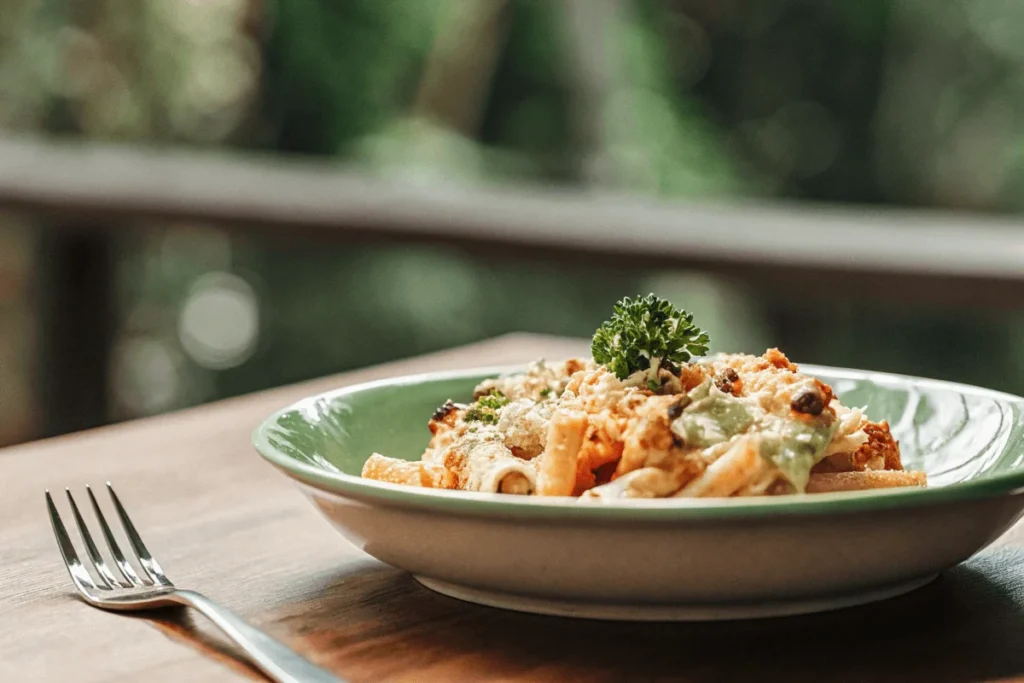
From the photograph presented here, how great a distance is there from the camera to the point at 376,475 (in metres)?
0.99

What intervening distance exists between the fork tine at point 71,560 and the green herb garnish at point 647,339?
405mm

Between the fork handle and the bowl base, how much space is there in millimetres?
137

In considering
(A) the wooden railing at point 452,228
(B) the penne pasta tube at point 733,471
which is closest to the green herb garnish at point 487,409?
(B) the penne pasta tube at point 733,471

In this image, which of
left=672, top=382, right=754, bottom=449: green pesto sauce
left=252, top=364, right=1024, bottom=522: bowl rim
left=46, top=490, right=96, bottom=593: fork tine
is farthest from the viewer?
left=46, top=490, right=96, bottom=593: fork tine

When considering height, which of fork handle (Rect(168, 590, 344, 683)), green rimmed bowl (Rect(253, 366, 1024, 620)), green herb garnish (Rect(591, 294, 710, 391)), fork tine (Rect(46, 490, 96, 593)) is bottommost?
fork tine (Rect(46, 490, 96, 593))

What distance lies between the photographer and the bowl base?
0.86 metres

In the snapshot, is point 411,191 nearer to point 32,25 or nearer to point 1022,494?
point 1022,494

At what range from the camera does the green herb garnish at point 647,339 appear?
0.96 m

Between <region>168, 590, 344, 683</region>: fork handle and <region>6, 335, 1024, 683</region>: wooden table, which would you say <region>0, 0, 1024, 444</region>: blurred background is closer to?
<region>6, 335, 1024, 683</region>: wooden table

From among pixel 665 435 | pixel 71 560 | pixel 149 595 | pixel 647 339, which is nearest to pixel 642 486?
pixel 665 435

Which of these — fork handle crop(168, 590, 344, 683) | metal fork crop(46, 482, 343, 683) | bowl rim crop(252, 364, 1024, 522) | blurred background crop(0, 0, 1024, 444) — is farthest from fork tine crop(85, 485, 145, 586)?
blurred background crop(0, 0, 1024, 444)

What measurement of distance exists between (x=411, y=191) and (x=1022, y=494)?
8.81 ft

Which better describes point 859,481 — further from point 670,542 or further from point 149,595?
point 149,595

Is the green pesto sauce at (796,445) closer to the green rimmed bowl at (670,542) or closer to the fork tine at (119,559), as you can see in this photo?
the green rimmed bowl at (670,542)
